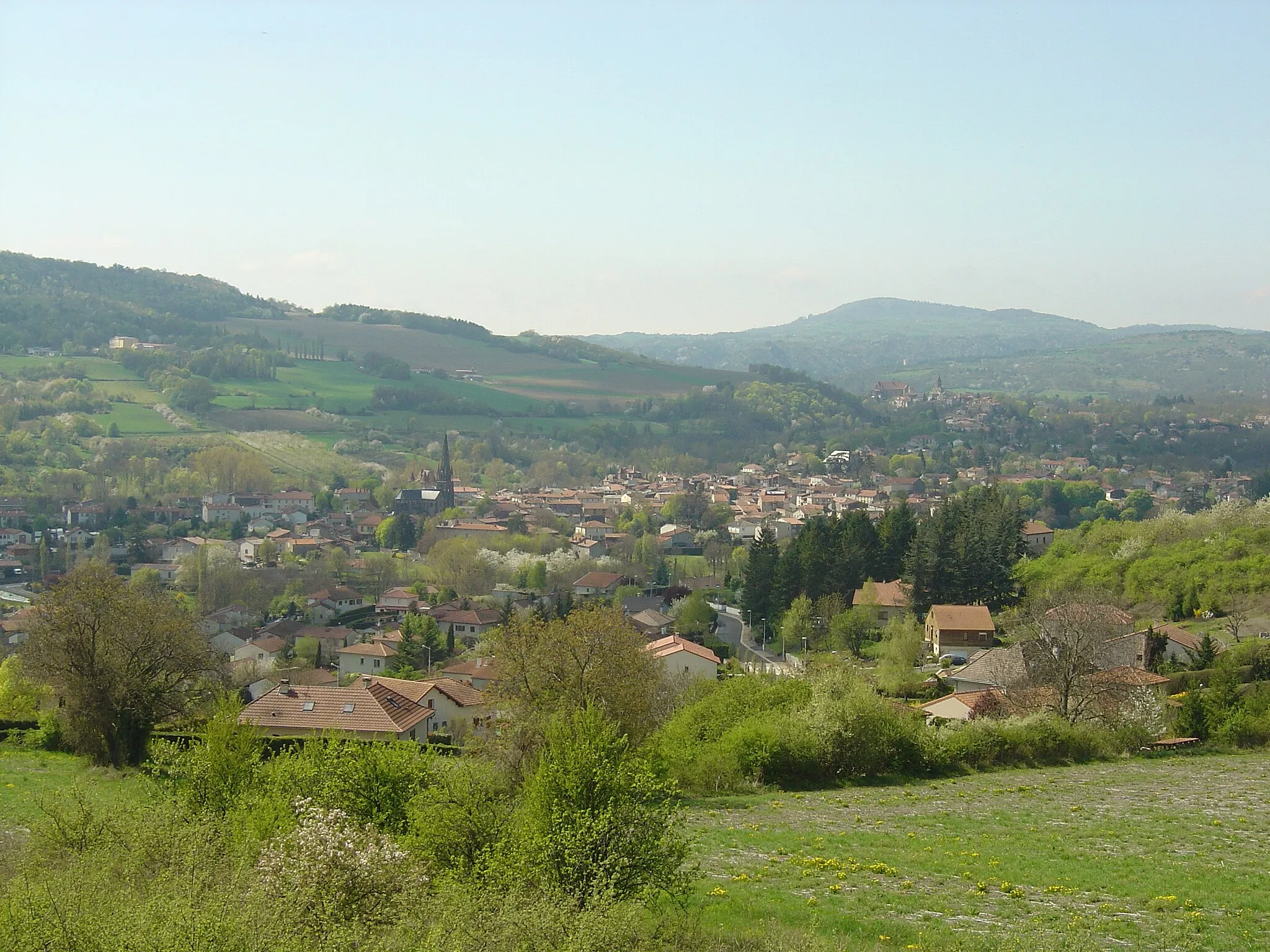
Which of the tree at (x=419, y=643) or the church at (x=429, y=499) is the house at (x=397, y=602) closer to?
the tree at (x=419, y=643)

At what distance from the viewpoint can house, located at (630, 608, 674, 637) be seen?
49125 mm

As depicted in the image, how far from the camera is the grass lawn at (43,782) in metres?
16.6

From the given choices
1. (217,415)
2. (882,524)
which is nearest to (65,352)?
(217,415)

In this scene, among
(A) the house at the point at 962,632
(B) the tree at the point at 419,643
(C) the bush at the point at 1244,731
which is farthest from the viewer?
(B) the tree at the point at 419,643

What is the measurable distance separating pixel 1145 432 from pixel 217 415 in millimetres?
110875

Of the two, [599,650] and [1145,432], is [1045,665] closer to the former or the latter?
[599,650]

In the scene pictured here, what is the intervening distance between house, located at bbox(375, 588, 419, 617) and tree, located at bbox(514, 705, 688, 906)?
151 feet

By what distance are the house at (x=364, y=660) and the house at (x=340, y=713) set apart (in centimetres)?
1444

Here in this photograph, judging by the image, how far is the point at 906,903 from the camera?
41.7 feet

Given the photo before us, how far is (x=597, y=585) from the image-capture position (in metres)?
62.8

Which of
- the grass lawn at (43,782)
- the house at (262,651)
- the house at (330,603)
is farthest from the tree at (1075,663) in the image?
the house at (330,603)

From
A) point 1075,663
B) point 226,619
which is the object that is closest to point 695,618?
point 226,619

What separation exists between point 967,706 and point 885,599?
650 inches

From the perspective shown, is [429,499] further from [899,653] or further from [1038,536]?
[899,653]
